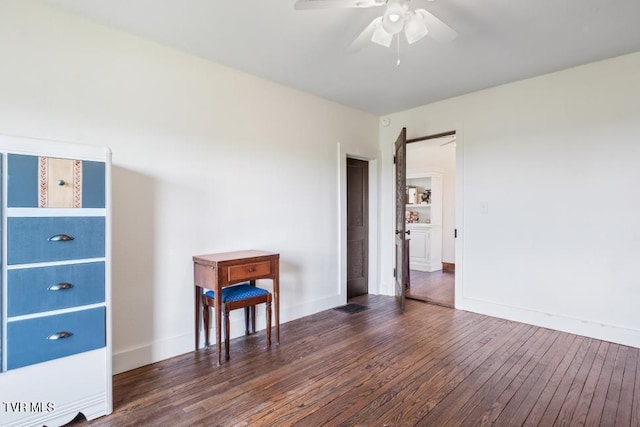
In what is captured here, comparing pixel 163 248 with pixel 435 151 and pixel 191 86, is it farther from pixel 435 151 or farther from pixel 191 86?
pixel 435 151

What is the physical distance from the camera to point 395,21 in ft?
6.13

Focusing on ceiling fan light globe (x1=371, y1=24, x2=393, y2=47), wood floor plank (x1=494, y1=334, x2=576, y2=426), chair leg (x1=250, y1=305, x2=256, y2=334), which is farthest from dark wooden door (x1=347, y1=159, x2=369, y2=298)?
ceiling fan light globe (x1=371, y1=24, x2=393, y2=47)

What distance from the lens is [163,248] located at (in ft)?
8.95

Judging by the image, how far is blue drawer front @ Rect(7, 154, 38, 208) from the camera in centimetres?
168

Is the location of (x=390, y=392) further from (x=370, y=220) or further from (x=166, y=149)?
(x=370, y=220)

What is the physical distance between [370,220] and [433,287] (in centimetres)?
153

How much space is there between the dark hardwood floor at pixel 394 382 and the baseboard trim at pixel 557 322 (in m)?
0.10

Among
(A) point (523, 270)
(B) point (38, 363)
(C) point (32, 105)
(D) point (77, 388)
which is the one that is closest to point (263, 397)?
(D) point (77, 388)

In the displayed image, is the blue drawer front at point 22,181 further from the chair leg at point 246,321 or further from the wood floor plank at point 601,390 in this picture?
the wood floor plank at point 601,390

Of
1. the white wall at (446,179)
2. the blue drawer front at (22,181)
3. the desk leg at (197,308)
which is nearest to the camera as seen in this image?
the blue drawer front at (22,181)

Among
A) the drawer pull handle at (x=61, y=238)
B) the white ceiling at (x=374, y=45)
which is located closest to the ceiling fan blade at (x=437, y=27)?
the white ceiling at (x=374, y=45)

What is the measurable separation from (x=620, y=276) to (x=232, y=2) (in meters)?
3.86

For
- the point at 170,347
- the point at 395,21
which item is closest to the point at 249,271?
the point at 170,347

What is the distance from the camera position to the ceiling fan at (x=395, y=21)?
69.2 inches
